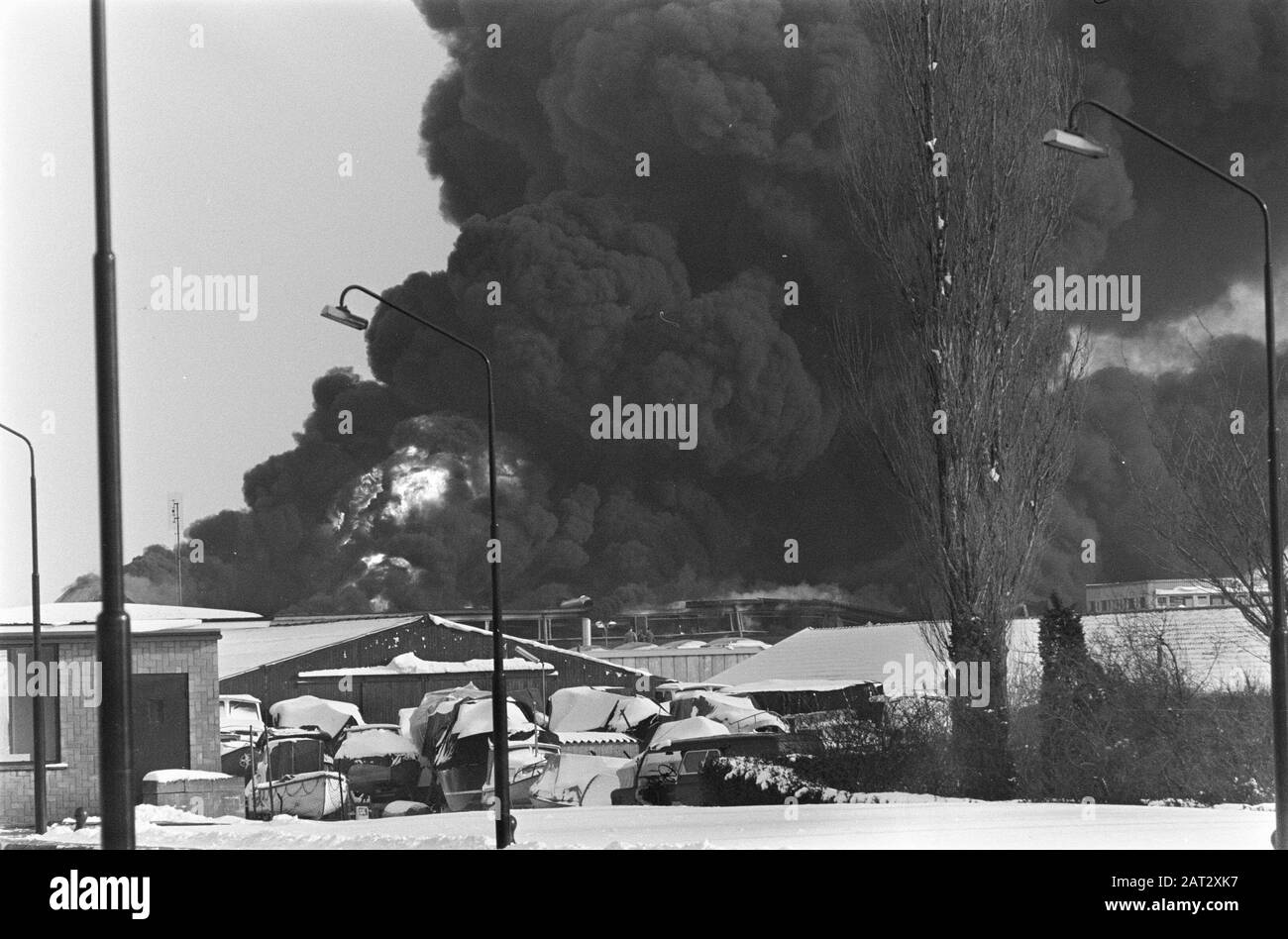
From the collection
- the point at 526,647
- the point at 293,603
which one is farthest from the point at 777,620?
the point at 293,603

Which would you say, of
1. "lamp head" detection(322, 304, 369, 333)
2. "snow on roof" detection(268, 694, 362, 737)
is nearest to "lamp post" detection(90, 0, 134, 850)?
"lamp head" detection(322, 304, 369, 333)

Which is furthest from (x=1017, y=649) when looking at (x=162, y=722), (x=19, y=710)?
(x=19, y=710)

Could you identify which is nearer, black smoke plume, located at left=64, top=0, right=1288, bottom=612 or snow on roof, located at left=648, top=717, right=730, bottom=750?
snow on roof, located at left=648, top=717, right=730, bottom=750

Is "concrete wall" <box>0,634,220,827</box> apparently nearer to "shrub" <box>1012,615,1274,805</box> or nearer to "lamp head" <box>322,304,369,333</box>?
"lamp head" <box>322,304,369,333</box>

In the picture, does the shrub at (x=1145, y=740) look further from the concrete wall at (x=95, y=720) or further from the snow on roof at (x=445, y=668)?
the concrete wall at (x=95, y=720)
